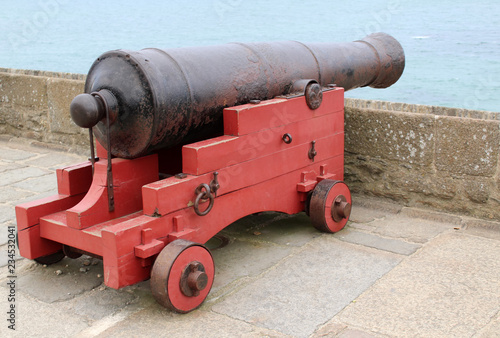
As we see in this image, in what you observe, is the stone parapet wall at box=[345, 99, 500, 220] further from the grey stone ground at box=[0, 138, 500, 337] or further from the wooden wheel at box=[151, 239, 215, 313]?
the wooden wheel at box=[151, 239, 215, 313]

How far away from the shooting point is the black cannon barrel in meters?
2.93

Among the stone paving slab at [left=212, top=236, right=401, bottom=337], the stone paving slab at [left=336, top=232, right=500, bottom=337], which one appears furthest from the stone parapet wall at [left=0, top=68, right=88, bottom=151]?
the stone paving slab at [left=336, top=232, right=500, bottom=337]

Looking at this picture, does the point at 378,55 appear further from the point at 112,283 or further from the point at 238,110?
the point at 112,283

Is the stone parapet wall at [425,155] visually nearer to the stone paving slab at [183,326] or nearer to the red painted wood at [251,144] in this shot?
the red painted wood at [251,144]

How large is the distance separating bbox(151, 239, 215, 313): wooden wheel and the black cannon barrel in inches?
22.5

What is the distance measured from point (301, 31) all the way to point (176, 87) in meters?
47.1

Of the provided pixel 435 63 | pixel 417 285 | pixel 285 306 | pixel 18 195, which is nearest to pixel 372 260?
pixel 417 285

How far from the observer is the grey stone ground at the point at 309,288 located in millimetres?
2711

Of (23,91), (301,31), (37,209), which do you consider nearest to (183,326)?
(37,209)

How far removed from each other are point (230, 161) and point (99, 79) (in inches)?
31.0

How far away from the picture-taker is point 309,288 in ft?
10.1

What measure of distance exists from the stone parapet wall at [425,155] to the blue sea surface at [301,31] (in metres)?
20.8

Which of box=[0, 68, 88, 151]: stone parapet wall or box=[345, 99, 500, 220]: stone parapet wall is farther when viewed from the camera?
box=[0, 68, 88, 151]: stone parapet wall

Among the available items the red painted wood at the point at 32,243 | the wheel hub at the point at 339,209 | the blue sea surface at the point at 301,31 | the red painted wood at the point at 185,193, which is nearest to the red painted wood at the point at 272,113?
the red painted wood at the point at 185,193
